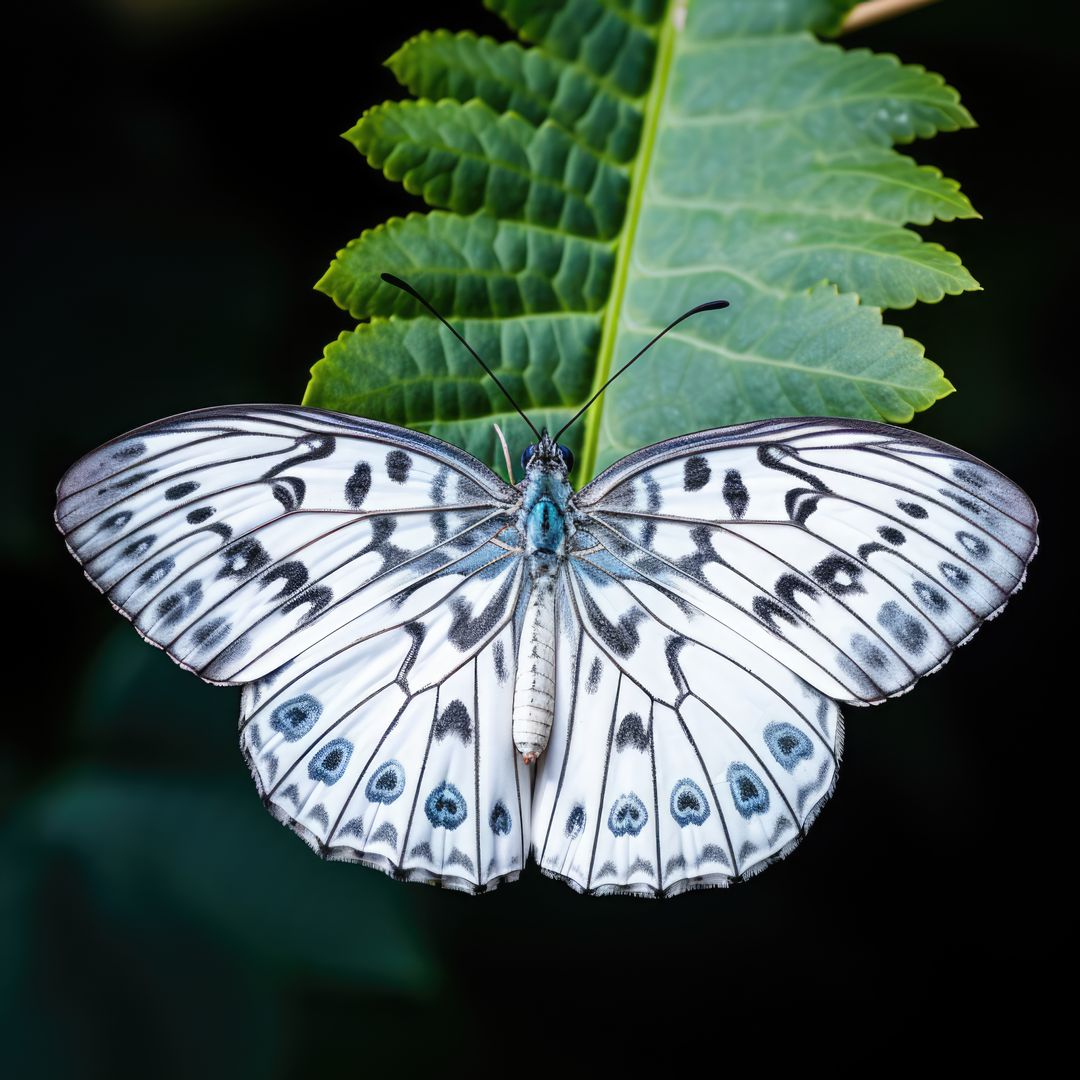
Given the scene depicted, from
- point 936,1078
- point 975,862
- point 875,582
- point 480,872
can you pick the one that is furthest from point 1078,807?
point 480,872

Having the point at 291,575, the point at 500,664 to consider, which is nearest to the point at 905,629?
the point at 500,664

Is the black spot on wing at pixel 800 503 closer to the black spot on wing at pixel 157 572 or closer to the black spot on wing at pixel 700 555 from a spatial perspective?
the black spot on wing at pixel 700 555

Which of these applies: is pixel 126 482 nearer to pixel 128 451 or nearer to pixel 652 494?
pixel 128 451

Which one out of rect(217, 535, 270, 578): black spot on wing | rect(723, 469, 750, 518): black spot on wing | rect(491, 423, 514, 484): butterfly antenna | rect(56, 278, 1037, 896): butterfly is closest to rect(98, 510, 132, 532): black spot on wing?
rect(56, 278, 1037, 896): butterfly

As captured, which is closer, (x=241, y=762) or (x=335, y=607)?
(x=335, y=607)

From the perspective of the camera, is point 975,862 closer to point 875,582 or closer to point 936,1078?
point 936,1078
